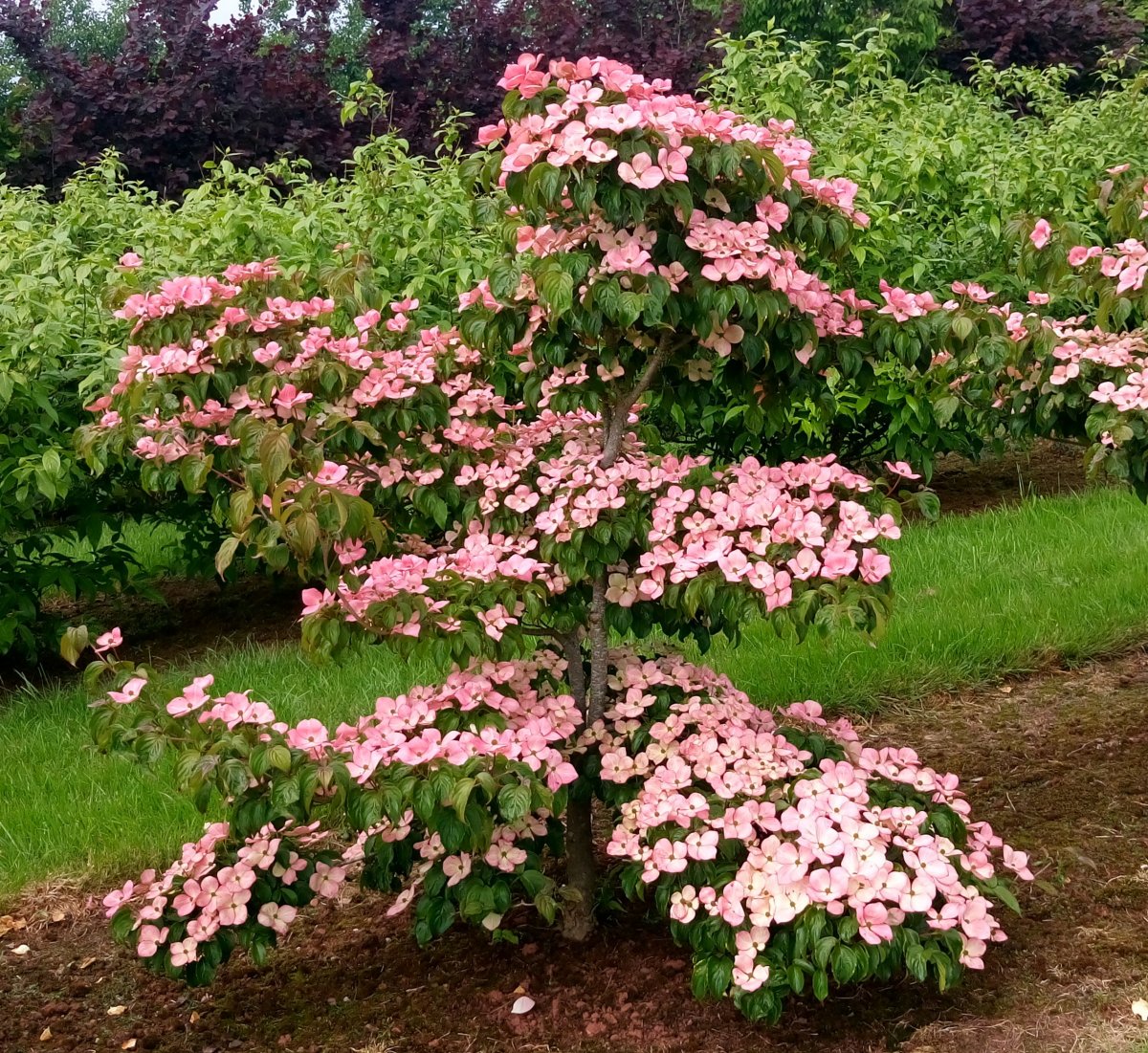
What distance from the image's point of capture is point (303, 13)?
15.9 meters

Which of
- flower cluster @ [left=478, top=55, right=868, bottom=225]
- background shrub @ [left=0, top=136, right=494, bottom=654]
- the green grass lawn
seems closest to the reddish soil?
the green grass lawn

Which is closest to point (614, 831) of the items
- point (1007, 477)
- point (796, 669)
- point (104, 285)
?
point (796, 669)

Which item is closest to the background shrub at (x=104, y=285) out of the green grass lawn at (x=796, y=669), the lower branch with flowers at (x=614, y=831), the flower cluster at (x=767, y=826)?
the green grass lawn at (x=796, y=669)

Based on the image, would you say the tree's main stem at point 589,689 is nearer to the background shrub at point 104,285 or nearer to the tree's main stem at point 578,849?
the tree's main stem at point 578,849

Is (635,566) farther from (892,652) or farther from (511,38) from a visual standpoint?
(511,38)

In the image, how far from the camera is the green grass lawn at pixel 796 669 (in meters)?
3.20

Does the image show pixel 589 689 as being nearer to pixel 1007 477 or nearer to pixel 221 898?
pixel 221 898

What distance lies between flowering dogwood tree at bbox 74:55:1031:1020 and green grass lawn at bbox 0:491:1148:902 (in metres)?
1.04

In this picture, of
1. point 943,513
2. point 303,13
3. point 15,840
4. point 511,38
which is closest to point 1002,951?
point 15,840

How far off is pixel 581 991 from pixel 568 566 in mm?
862

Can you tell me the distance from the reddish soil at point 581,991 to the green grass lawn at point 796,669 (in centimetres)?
31

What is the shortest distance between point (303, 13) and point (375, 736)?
623 inches

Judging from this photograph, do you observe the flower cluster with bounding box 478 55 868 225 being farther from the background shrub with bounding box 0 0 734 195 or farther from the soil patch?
the background shrub with bounding box 0 0 734 195

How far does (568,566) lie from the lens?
2.18 metres
